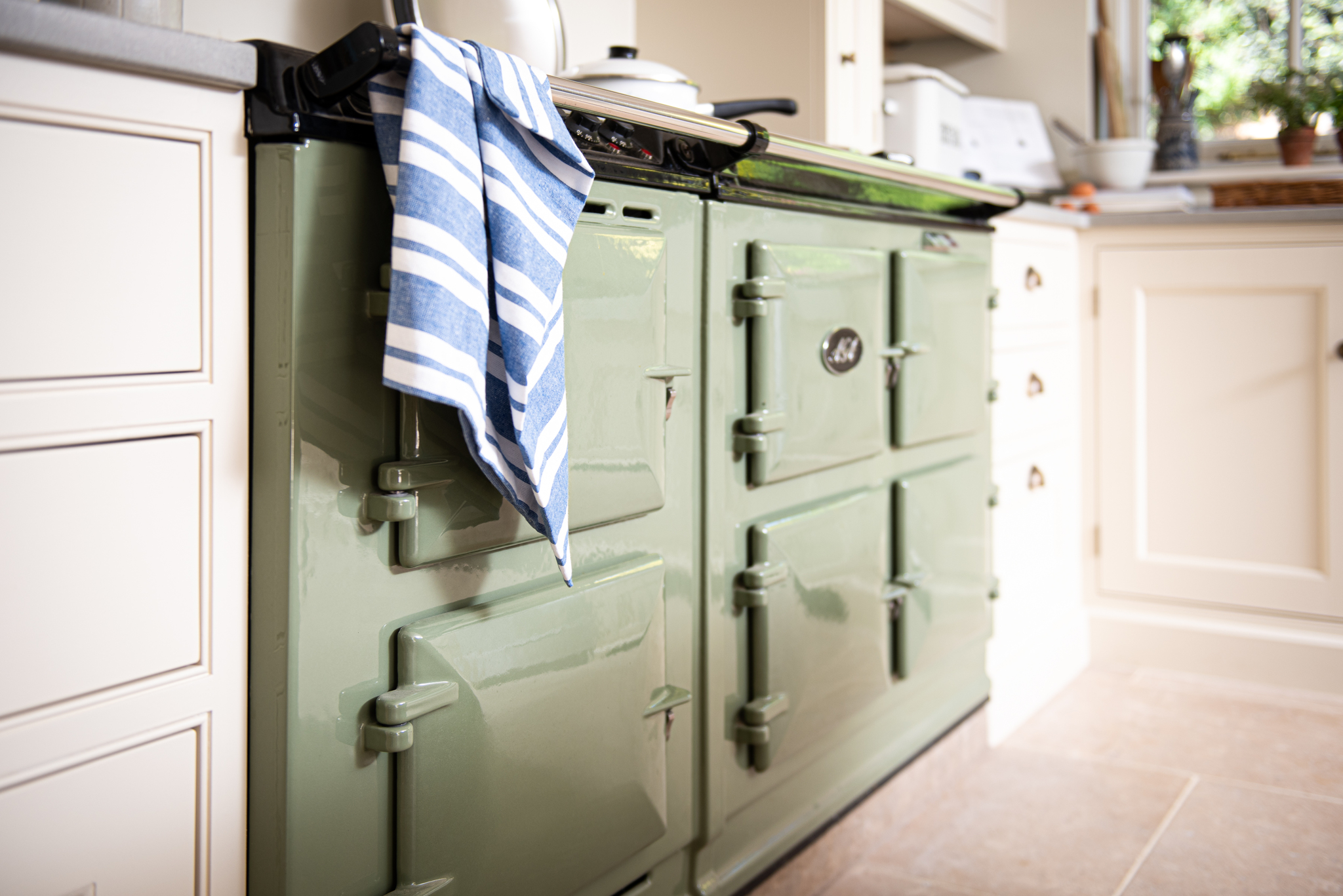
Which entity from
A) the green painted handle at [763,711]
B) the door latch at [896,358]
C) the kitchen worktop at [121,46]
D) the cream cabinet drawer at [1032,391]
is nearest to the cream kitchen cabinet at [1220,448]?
the cream cabinet drawer at [1032,391]

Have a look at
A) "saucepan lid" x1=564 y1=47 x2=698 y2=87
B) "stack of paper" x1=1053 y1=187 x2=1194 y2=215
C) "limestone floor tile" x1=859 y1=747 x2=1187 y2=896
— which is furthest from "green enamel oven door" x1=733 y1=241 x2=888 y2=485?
"stack of paper" x1=1053 y1=187 x2=1194 y2=215

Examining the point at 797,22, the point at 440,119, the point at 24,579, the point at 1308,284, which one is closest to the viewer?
the point at 24,579

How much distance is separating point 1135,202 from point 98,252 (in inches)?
94.6

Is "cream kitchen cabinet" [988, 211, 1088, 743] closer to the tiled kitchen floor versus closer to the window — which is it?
the tiled kitchen floor

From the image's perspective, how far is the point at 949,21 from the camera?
101 inches

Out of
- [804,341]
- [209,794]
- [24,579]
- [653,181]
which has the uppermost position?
[653,181]

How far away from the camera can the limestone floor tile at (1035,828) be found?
1.52m

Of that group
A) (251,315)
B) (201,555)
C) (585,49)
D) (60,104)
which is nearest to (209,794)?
(201,555)

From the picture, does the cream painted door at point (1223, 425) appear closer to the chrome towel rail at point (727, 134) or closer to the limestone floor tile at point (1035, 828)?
the limestone floor tile at point (1035, 828)

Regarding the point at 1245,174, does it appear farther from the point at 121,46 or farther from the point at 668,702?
the point at 121,46

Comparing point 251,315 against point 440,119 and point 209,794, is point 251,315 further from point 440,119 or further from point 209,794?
point 209,794

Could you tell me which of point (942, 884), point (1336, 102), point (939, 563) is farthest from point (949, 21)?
point (942, 884)

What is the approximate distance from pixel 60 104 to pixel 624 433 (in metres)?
0.55

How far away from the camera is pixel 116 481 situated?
0.71 m
